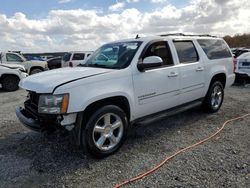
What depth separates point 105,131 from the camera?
4113mm

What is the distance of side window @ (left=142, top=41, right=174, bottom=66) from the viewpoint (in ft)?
15.9

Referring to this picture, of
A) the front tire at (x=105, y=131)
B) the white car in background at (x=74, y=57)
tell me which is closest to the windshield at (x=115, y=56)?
the front tire at (x=105, y=131)

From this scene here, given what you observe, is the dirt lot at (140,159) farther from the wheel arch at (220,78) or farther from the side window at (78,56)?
the side window at (78,56)

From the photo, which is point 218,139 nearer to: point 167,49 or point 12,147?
point 167,49

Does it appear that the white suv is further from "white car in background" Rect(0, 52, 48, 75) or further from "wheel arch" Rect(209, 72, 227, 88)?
"white car in background" Rect(0, 52, 48, 75)

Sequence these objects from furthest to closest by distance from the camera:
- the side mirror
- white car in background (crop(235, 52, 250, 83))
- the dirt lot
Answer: white car in background (crop(235, 52, 250, 83)) < the side mirror < the dirt lot

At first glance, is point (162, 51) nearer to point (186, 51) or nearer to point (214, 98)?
point (186, 51)

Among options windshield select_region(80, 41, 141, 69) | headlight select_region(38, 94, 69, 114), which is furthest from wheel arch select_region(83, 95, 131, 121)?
windshield select_region(80, 41, 141, 69)

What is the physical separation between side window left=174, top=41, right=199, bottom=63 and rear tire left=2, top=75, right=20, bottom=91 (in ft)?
27.0

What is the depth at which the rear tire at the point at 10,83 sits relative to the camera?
11.2 meters

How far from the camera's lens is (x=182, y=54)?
17.8ft

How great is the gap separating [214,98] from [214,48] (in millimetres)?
1191

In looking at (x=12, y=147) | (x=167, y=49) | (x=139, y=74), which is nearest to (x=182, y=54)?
(x=167, y=49)

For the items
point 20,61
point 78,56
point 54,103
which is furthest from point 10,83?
point 54,103
